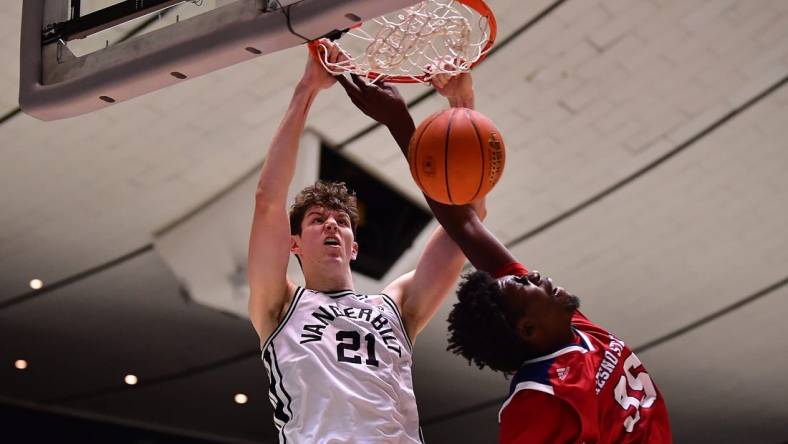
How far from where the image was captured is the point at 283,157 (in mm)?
3711

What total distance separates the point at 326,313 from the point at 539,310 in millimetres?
754

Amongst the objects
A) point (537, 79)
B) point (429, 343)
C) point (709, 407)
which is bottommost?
point (709, 407)

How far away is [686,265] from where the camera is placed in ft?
27.0

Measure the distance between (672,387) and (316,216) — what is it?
6722 millimetres

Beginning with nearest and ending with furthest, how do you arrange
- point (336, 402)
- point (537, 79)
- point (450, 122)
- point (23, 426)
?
point (336, 402)
point (450, 122)
point (537, 79)
point (23, 426)

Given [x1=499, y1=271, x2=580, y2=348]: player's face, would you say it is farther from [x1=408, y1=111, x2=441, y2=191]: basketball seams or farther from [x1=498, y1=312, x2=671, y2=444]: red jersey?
[x1=408, y1=111, x2=441, y2=191]: basketball seams

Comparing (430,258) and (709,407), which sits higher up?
(430,258)

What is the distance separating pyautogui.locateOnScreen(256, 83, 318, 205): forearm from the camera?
12.1 ft

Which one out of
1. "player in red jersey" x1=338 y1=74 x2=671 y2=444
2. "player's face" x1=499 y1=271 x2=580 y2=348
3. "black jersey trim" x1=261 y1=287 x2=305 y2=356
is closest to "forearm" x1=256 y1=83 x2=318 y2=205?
"black jersey trim" x1=261 y1=287 x2=305 y2=356

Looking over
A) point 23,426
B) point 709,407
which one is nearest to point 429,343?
point 709,407

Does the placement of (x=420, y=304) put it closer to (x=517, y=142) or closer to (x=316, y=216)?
(x=316, y=216)

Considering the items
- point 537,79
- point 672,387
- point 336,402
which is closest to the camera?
point 336,402

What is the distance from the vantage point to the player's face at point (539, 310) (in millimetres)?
3221

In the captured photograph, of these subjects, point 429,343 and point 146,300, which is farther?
point 429,343
